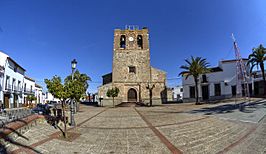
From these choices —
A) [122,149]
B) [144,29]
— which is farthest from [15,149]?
[144,29]

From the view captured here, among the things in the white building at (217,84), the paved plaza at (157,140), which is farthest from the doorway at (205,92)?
the paved plaza at (157,140)

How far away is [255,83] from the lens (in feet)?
103

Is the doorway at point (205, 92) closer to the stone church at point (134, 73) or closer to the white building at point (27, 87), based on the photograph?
the stone church at point (134, 73)

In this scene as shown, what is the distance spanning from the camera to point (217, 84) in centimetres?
3241

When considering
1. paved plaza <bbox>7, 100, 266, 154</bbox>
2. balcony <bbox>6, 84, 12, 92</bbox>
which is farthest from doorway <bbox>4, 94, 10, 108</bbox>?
paved plaza <bbox>7, 100, 266, 154</bbox>

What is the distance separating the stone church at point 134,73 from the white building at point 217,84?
4144 millimetres

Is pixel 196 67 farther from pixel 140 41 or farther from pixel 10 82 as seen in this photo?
pixel 10 82

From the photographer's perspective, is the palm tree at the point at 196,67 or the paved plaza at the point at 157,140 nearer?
the paved plaza at the point at 157,140

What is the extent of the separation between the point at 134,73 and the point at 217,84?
15.5 m

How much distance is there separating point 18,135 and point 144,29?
31511mm

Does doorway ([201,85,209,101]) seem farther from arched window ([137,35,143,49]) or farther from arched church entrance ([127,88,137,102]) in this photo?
arched window ([137,35,143,49])

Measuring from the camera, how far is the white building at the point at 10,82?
1041 inches

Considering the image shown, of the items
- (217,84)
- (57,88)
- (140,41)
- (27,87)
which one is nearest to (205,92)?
(217,84)

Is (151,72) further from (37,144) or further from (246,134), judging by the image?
(37,144)
